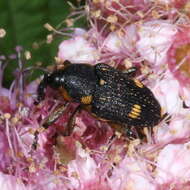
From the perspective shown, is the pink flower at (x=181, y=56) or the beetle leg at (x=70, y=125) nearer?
the beetle leg at (x=70, y=125)

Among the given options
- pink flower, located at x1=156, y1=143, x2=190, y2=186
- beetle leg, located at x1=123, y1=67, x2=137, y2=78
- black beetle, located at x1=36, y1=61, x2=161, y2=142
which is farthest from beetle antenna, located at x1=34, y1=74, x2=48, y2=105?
pink flower, located at x1=156, y1=143, x2=190, y2=186

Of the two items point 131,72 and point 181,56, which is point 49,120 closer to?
point 131,72

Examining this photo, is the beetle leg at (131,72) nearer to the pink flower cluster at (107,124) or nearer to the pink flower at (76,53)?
the pink flower cluster at (107,124)

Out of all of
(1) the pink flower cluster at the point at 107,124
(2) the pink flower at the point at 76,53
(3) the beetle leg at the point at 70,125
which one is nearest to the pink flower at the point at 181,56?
(1) the pink flower cluster at the point at 107,124

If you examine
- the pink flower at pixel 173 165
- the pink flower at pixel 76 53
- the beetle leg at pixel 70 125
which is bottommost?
the pink flower at pixel 173 165

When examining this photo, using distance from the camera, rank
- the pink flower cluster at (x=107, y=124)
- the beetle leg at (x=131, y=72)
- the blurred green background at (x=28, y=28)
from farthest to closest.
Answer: the blurred green background at (x=28, y=28) < the beetle leg at (x=131, y=72) < the pink flower cluster at (x=107, y=124)

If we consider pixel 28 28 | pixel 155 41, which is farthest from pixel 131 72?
pixel 28 28
